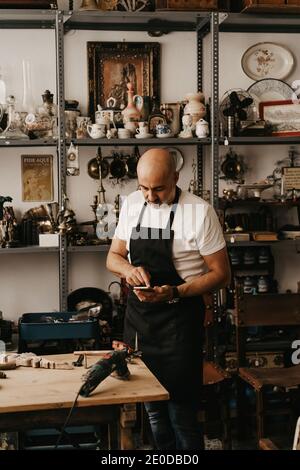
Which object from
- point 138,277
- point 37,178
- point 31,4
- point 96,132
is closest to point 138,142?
point 96,132

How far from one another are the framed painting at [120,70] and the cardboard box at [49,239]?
89cm

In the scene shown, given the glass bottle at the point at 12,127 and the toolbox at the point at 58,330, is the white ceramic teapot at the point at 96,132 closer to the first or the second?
the glass bottle at the point at 12,127

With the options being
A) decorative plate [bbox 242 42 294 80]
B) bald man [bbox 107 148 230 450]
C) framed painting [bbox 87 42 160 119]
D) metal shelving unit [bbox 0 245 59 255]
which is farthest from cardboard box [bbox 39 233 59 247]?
decorative plate [bbox 242 42 294 80]

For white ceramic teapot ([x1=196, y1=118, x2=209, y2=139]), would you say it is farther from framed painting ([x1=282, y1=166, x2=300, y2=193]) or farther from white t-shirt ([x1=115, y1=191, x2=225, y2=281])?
white t-shirt ([x1=115, y1=191, x2=225, y2=281])

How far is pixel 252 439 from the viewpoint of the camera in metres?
4.49

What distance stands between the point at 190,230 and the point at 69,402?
109 centimetres

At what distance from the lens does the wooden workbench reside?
240 cm

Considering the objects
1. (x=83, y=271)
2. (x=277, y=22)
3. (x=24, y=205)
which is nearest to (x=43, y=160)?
(x=24, y=205)

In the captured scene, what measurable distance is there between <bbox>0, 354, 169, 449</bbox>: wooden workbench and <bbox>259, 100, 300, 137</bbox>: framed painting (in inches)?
107

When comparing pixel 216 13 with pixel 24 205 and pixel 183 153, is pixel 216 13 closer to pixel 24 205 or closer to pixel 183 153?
pixel 183 153

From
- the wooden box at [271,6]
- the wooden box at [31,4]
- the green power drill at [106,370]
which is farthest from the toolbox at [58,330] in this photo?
the wooden box at [271,6]

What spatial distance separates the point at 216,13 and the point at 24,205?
1802 millimetres

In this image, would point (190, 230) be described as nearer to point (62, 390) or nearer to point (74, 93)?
point (62, 390)

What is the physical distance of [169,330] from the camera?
3.18 meters
